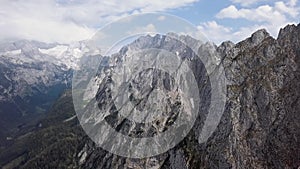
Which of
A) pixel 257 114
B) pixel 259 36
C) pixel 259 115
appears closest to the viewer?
pixel 259 115

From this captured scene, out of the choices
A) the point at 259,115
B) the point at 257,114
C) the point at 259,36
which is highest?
the point at 259,36

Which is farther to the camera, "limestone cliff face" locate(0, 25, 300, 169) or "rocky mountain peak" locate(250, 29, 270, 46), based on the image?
"rocky mountain peak" locate(250, 29, 270, 46)

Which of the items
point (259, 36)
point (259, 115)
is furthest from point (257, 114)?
point (259, 36)

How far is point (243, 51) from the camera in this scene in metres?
145

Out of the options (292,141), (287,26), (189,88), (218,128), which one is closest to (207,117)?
(218,128)

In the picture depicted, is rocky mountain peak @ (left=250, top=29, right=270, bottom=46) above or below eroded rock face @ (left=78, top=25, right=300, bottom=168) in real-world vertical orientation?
above

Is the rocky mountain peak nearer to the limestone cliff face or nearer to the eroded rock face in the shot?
the limestone cliff face

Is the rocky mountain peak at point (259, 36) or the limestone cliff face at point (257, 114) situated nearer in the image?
the limestone cliff face at point (257, 114)

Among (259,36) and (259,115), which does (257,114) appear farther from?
(259,36)

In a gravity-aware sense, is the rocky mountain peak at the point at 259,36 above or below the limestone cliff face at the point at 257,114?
above

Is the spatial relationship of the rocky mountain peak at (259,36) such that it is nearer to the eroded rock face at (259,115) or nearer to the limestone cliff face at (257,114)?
the limestone cliff face at (257,114)

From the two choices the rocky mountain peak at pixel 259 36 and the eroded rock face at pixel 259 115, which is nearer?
the eroded rock face at pixel 259 115

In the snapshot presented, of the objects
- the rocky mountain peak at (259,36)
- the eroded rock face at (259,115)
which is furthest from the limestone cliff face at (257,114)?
the rocky mountain peak at (259,36)

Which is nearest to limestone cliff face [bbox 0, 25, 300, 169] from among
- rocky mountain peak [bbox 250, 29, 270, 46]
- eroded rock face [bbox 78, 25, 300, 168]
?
eroded rock face [bbox 78, 25, 300, 168]
